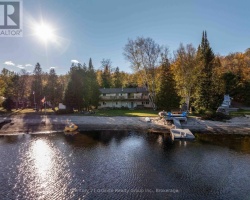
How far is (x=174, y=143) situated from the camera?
26.8 metres

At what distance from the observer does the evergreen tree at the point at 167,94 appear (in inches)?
1955

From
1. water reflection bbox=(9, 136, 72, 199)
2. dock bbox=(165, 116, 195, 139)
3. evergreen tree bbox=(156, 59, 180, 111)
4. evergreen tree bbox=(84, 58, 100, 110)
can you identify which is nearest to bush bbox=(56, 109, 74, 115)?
evergreen tree bbox=(84, 58, 100, 110)

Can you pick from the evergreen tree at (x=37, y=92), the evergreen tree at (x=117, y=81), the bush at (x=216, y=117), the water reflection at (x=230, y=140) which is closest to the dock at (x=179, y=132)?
the water reflection at (x=230, y=140)

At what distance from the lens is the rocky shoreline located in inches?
1336

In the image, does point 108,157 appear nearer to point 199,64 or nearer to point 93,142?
point 93,142

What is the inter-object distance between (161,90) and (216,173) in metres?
34.1

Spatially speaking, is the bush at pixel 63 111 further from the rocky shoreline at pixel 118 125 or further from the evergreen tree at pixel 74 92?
the rocky shoreline at pixel 118 125

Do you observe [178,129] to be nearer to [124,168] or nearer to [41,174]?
[124,168]

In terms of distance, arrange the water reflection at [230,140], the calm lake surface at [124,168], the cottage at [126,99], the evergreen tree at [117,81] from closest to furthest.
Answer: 1. the calm lake surface at [124,168]
2. the water reflection at [230,140]
3. the cottage at [126,99]
4. the evergreen tree at [117,81]

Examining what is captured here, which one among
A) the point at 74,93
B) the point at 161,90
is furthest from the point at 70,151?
the point at 161,90

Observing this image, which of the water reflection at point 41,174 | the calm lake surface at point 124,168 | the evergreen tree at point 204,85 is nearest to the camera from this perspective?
the water reflection at point 41,174

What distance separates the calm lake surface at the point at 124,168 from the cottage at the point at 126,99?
32.1 metres

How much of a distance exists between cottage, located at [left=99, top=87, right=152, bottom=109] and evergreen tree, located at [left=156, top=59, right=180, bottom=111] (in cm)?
975

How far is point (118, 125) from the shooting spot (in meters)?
37.3
